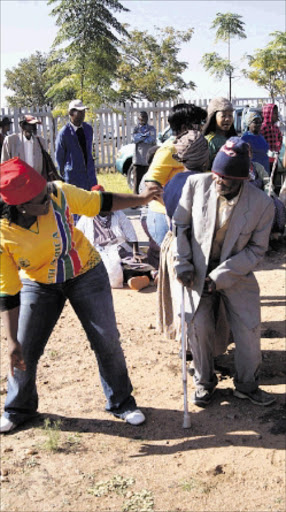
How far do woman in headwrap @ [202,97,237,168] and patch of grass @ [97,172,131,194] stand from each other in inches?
330

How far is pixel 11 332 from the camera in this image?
354cm

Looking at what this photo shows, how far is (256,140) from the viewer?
8.68 m

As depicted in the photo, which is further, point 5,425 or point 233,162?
point 5,425

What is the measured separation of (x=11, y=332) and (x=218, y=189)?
168cm

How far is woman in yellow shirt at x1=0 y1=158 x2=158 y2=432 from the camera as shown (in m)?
3.45

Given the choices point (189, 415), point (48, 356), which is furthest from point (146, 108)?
point (189, 415)

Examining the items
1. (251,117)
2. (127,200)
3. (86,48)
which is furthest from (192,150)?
(86,48)

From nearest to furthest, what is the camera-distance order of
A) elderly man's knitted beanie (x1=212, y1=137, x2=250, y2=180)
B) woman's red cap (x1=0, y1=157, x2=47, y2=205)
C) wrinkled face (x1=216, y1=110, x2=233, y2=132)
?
woman's red cap (x1=0, y1=157, x2=47, y2=205) → elderly man's knitted beanie (x1=212, y1=137, x2=250, y2=180) → wrinkled face (x1=216, y1=110, x2=233, y2=132)

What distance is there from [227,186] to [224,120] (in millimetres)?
1748

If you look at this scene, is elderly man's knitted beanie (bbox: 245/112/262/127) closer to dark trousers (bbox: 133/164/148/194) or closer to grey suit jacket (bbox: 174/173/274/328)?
dark trousers (bbox: 133/164/148/194)

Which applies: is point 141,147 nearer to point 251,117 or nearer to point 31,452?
point 251,117

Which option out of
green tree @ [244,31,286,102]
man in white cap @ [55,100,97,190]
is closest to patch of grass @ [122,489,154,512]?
man in white cap @ [55,100,97,190]

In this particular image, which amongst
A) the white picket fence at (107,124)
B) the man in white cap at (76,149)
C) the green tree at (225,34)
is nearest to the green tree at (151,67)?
the green tree at (225,34)

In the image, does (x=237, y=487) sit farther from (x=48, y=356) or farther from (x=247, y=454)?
(x=48, y=356)
